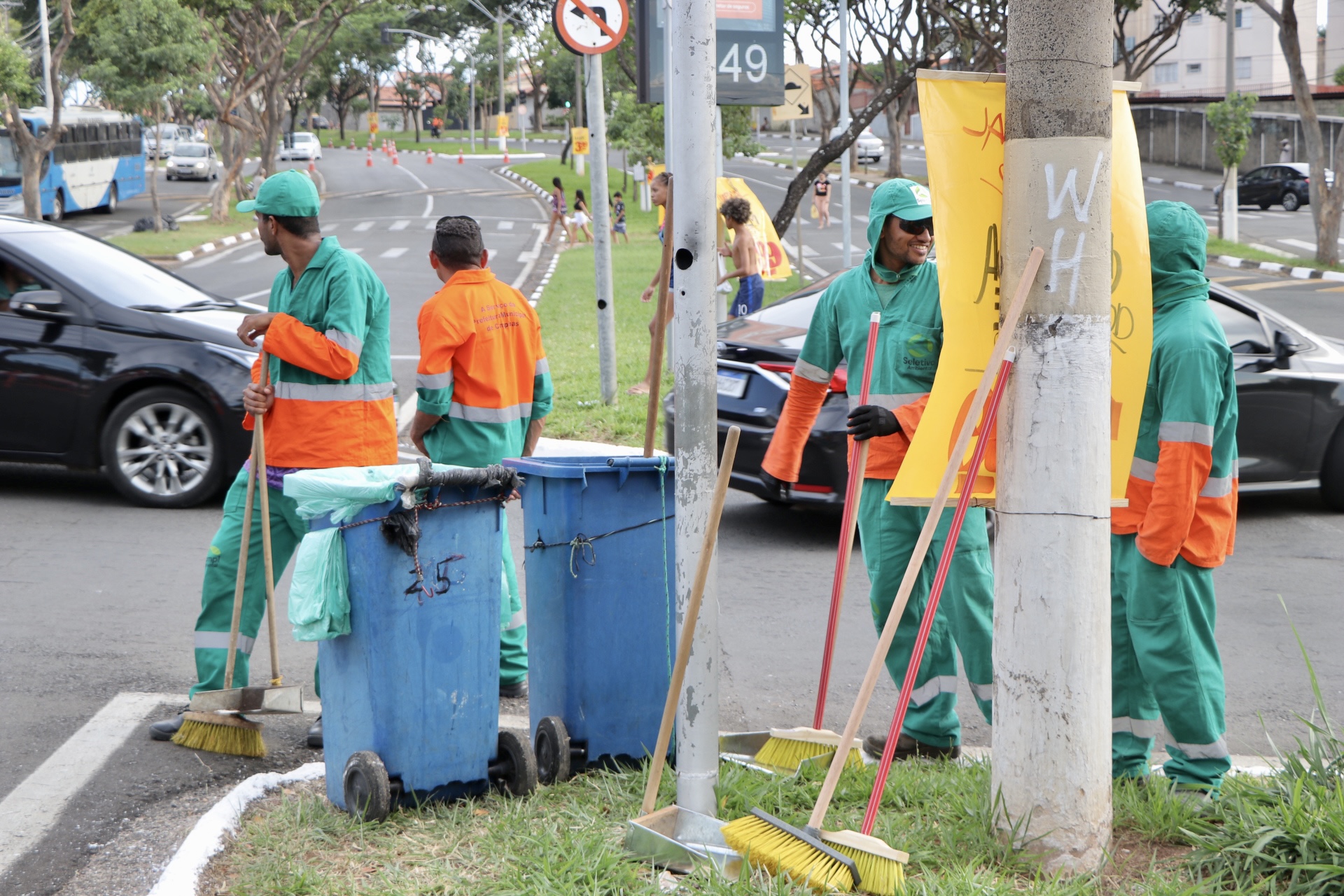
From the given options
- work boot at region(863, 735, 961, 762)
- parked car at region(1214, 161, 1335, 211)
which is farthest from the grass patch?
parked car at region(1214, 161, 1335, 211)

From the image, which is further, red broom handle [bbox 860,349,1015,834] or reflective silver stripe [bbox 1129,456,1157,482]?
reflective silver stripe [bbox 1129,456,1157,482]

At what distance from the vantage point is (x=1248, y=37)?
195ft

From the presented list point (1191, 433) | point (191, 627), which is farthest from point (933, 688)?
point (191, 627)

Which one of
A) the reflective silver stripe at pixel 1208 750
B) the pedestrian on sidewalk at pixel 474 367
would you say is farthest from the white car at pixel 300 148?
the reflective silver stripe at pixel 1208 750

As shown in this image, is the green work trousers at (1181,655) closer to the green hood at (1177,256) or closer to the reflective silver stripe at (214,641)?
the green hood at (1177,256)

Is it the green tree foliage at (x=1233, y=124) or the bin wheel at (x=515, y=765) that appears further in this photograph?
the green tree foliage at (x=1233, y=124)

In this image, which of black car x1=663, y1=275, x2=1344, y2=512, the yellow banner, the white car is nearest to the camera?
black car x1=663, y1=275, x2=1344, y2=512

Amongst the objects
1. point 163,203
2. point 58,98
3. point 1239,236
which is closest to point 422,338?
point 58,98

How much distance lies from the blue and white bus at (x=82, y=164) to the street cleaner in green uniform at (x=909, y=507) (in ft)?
99.9

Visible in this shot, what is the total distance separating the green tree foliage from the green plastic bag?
85.7 ft

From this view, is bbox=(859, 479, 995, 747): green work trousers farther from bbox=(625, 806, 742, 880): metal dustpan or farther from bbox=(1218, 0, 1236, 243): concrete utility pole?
bbox=(1218, 0, 1236, 243): concrete utility pole

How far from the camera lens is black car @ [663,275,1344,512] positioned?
24.6ft

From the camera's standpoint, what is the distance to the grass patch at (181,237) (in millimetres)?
27844

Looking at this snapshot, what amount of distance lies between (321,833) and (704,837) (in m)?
1.05
